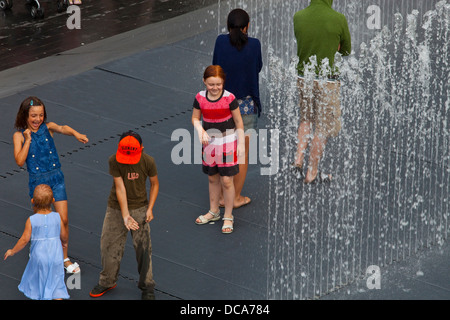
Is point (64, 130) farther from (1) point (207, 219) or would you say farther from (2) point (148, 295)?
(1) point (207, 219)

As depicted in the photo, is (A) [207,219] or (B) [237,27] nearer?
(B) [237,27]

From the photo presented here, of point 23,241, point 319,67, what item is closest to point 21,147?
point 23,241

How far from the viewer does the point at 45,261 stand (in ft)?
20.3

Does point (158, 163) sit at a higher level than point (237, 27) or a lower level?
lower

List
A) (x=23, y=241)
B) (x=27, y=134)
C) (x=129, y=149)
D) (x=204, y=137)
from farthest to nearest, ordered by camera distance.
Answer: (x=204, y=137) < (x=27, y=134) < (x=129, y=149) < (x=23, y=241)

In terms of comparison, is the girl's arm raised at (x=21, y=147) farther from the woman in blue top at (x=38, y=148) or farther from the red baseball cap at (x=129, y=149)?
the red baseball cap at (x=129, y=149)

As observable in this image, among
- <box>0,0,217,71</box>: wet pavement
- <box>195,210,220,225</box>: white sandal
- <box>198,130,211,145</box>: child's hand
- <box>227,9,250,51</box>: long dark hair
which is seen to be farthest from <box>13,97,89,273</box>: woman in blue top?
<box>0,0,217,71</box>: wet pavement

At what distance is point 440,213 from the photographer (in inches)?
312

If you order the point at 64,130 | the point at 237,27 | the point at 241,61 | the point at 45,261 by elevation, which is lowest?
the point at 45,261

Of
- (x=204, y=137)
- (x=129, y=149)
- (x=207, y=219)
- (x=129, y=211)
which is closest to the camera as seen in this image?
(x=129, y=149)

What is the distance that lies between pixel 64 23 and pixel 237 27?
22.1 ft

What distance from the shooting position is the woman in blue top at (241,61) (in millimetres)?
7582

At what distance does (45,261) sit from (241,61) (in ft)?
8.35

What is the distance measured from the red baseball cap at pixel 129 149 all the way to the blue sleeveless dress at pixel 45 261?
62 centimetres
